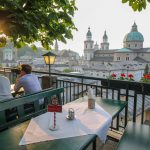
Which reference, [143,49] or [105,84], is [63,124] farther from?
[143,49]

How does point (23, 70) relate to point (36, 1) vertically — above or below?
below

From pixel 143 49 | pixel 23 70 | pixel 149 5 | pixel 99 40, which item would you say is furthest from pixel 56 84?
pixel 99 40

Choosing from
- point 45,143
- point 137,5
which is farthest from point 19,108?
point 137,5

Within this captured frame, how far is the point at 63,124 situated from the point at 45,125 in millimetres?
187

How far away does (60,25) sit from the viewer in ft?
16.1

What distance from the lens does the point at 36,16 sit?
4309mm

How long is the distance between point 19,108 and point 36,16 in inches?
103

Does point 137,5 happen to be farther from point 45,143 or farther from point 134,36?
point 134,36

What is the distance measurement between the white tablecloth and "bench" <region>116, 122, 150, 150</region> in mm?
274

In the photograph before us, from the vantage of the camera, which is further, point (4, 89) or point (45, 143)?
point (4, 89)

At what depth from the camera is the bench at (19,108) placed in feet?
7.02

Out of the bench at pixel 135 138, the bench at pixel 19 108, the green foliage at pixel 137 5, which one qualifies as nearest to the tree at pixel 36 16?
the bench at pixel 19 108

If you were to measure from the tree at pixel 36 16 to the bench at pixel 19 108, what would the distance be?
1723 millimetres

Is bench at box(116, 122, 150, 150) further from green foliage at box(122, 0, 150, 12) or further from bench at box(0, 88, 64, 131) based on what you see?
green foliage at box(122, 0, 150, 12)
